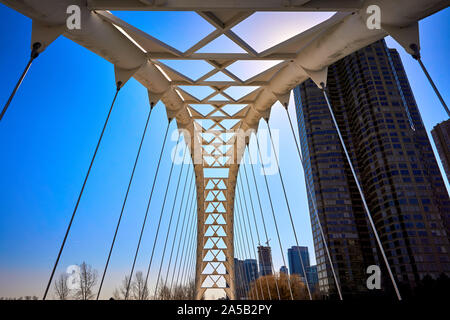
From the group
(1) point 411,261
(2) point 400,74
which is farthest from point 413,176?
(2) point 400,74

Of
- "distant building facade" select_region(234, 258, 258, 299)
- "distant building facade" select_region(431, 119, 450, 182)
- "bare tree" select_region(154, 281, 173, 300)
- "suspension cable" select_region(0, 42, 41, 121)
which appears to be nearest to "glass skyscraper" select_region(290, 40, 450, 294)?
"distant building facade" select_region(431, 119, 450, 182)

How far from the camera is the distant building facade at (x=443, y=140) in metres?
94.2

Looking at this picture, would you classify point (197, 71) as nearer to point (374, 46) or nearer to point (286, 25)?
point (286, 25)

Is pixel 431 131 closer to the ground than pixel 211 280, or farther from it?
farther from it

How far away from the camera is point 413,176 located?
73688mm

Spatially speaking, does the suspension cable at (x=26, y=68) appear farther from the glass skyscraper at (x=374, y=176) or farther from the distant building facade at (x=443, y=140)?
the distant building facade at (x=443, y=140)

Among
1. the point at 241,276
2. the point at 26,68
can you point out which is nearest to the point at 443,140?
the point at 241,276

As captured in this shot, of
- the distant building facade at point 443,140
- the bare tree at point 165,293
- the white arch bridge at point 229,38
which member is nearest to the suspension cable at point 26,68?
the white arch bridge at point 229,38

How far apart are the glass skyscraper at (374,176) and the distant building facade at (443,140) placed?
722 inches

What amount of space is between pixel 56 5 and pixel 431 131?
128 meters

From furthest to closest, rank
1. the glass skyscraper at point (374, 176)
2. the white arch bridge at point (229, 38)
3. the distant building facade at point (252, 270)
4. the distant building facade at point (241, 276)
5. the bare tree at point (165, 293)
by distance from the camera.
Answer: the glass skyscraper at point (374, 176), the distant building facade at point (241, 276), the distant building facade at point (252, 270), the bare tree at point (165, 293), the white arch bridge at point (229, 38)

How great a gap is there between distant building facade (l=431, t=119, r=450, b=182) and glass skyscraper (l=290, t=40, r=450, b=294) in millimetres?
18346

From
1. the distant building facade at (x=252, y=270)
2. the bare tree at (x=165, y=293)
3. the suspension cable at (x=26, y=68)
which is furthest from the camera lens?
the distant building facade at (x=252, y=270)
